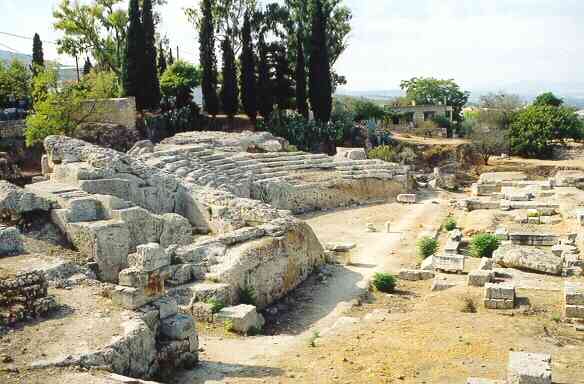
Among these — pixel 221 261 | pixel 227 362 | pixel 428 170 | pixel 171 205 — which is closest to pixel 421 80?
pixel 428 170

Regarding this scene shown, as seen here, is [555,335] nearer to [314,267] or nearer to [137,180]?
[314,267]

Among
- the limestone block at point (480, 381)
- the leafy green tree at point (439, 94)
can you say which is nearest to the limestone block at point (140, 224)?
the limestone block at point (480, 381)

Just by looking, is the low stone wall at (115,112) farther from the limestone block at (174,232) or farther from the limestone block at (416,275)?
the limestone block at (416,275)

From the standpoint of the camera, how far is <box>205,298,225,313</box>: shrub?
1226 cm

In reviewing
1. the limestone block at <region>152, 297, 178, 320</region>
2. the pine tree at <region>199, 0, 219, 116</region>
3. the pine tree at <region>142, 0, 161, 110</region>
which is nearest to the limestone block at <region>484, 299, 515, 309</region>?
the limestone block at <region>152, 297, 178, 320</region>

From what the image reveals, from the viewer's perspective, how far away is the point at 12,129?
28.9m

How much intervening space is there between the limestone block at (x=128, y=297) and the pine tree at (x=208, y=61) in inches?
1016

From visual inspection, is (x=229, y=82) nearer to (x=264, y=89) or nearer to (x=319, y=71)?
(x=264, y=89)

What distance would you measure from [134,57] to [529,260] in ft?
70.0

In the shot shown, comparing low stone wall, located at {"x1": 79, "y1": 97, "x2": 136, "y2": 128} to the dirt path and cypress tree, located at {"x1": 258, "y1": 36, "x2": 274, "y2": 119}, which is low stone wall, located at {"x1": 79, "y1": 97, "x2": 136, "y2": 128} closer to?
cypress tree, located at {"x1": 258, "y1": 36, "x2": 274, "y2": 119}

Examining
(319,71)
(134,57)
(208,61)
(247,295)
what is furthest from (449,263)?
(208,61)

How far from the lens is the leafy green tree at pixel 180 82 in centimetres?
3488

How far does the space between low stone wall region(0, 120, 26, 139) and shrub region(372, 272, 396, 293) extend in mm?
19692

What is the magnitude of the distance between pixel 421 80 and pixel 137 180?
4719 cm
